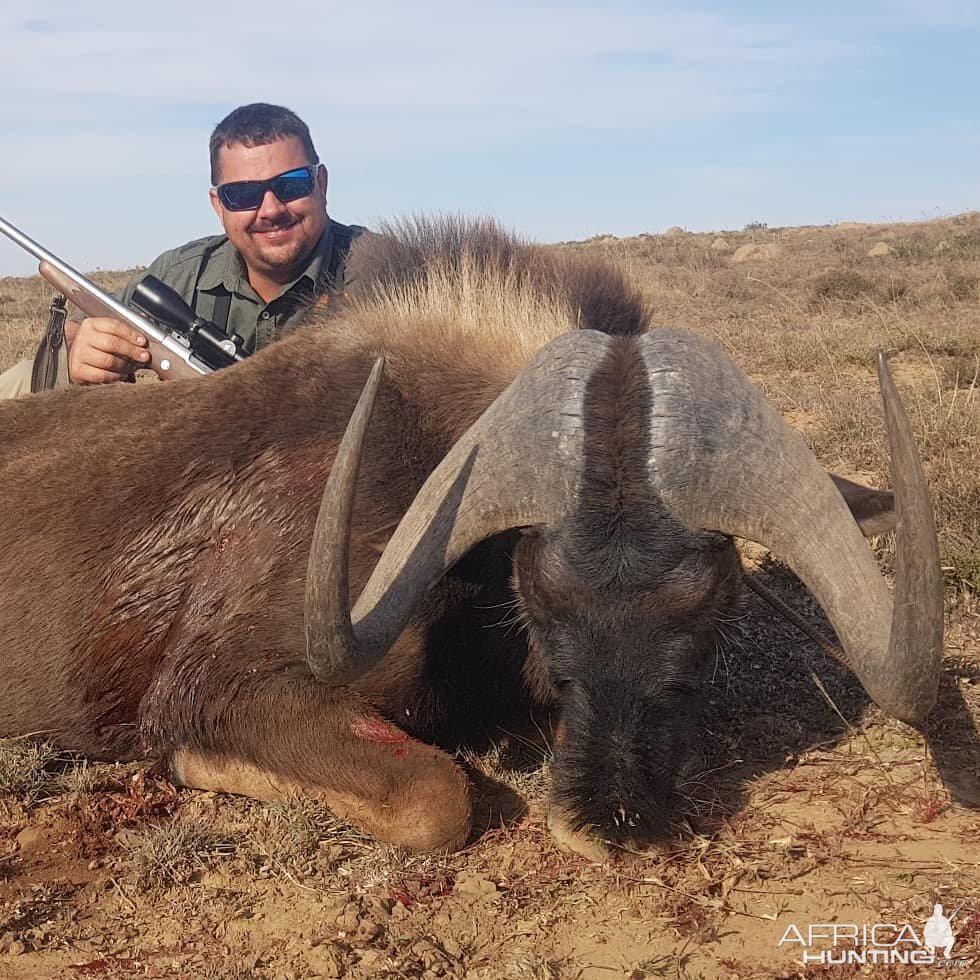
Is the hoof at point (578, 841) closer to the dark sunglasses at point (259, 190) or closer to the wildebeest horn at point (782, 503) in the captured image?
the wildebeest horn at point (782, 503)

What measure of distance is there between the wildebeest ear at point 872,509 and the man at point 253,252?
126 inches

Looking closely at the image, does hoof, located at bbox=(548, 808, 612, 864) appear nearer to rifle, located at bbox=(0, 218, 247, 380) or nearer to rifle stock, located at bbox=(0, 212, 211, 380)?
rifle stock, located at bbox=(0, 212, 211, 380)

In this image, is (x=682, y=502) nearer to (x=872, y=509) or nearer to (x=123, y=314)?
(x=872, y=509)

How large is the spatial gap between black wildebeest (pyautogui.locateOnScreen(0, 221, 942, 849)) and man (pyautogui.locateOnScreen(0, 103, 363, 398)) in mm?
1146

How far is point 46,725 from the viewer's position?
3840mm

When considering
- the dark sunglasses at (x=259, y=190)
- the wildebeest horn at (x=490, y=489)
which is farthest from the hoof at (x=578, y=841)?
the dark sunglasses at (x=259, y=190)

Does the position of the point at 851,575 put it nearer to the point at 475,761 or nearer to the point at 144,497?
the point at 475,761

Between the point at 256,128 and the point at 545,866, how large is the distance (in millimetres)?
4404

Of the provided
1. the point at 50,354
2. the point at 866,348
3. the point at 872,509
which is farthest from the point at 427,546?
the point at 866,348

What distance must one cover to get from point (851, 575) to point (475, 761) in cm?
160

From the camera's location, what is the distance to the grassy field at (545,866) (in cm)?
264

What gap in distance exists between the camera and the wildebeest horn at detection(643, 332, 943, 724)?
231cm

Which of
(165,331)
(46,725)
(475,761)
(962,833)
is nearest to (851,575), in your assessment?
(962,833)

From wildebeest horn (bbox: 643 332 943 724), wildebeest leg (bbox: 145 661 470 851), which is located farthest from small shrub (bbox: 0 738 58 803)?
wildebeest horn (bbox: 643 332 943 724)
